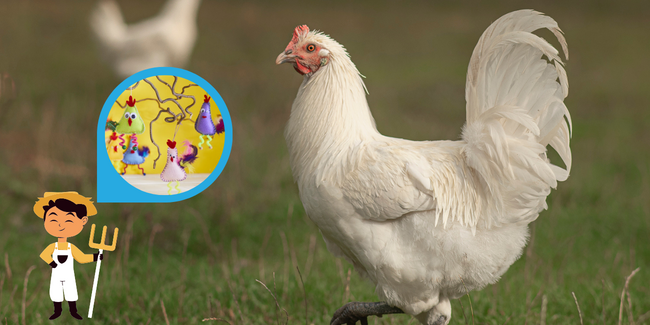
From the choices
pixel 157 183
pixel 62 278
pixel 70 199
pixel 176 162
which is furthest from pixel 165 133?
pixel 62 278

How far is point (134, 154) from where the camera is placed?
8.43ft

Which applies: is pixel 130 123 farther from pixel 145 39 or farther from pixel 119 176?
pixel 145 39

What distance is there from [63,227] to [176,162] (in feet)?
2.48

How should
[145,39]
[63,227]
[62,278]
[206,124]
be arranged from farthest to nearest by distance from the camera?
[145,39]
[206,124]
[62,278]
[63,227]

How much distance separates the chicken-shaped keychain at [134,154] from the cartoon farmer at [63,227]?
641mm

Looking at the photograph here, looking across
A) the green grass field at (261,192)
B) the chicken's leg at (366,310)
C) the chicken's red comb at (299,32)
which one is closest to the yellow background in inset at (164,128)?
the chicken's red comb at (299,32)

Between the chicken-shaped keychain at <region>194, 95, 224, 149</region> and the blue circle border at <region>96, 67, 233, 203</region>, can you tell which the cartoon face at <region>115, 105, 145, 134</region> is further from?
the chicken-shaped keychain at <region>194, 95, 224, 149</region>

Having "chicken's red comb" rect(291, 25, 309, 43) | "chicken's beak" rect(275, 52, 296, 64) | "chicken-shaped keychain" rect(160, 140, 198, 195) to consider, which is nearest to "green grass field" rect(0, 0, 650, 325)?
"chicken-shaped keychain" rect(160, 140, 198, 195)

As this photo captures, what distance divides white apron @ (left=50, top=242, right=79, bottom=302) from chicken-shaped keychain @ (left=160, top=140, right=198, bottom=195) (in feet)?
2.20

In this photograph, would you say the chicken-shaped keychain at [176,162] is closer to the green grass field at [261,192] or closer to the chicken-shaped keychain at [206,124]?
the chicken-shaped keychain at [206,124]

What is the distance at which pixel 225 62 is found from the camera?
1219 cm

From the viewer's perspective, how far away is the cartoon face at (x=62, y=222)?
6.14 ft

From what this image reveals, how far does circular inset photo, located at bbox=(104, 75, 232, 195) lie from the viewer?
2545 millimetres

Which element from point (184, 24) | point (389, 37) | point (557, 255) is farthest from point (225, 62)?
point (557, 255)
